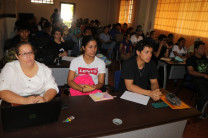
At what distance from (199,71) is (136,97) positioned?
2.12 meters

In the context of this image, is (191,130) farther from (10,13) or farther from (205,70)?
(10,13)

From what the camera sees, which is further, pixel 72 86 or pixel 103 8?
pixel 103 8

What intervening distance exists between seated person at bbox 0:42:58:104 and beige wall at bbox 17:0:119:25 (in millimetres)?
10327

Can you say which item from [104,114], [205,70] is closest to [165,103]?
[104,114]

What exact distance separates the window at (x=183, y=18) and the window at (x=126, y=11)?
7.34 ft

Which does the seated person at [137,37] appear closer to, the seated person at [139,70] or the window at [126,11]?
the window at [126,11]

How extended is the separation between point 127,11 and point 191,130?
8.19 meters

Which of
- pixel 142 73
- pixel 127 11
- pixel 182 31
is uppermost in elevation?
pixel 127 11

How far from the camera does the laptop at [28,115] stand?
1.05 meters

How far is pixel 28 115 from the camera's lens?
3.67 ft

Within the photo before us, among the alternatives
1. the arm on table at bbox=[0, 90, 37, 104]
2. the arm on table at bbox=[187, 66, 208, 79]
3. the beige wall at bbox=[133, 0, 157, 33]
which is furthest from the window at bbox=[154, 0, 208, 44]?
the arm on table at bbox=[0, 90, 37, 104]

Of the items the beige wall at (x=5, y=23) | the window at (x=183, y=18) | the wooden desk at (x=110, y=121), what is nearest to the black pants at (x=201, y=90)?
the wooden desk at (x=110, y=121)

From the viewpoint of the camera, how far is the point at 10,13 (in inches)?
251

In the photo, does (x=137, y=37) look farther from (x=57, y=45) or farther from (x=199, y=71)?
(x=57, y=45)
